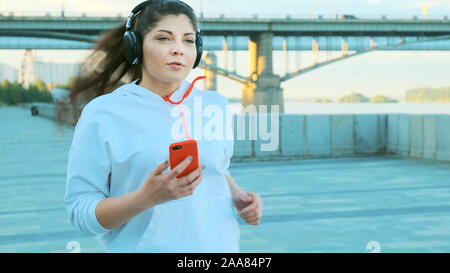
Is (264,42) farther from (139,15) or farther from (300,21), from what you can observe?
(139,15)

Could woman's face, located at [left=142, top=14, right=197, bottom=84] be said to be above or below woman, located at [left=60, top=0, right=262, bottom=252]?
above

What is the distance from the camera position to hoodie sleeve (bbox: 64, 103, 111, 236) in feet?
5.59

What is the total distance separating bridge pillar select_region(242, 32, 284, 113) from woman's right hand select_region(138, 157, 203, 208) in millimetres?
53088

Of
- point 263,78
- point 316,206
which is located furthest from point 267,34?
point 316,206

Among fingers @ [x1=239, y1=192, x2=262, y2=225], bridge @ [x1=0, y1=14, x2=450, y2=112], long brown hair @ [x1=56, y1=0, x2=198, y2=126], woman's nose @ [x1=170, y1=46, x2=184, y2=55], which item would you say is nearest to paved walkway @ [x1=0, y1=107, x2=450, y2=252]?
long brown hair @ [x1=56, y1=0, x2=198, y2=126]

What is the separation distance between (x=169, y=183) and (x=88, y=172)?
1.07 feet

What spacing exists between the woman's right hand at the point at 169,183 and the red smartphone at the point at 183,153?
0.4 inches

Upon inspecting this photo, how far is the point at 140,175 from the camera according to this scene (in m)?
1.72

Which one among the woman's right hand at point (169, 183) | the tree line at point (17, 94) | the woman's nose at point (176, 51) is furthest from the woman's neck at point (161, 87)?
the tree line at point (17, 94)

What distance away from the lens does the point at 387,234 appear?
5371 millimetres

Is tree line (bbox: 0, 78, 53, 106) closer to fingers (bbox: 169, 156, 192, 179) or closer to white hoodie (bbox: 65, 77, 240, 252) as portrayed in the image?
white hoodie (bbox: 65, 77, 240, 252)

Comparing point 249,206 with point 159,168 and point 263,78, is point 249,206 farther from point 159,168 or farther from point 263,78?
point 263,78
